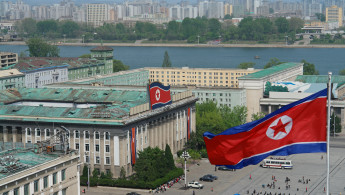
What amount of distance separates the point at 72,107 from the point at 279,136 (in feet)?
119

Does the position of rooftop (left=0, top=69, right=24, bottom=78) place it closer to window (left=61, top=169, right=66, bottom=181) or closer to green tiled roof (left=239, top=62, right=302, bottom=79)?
green tiled roof (left=239, top=62, right=302, bottom=79)

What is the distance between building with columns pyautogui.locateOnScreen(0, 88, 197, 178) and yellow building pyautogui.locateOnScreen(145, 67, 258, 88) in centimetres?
3740

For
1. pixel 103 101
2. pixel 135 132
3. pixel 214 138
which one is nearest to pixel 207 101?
pixel 103 101

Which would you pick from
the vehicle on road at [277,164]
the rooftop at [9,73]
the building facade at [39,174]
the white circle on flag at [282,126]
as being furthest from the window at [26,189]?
the rooftop at [9,73]

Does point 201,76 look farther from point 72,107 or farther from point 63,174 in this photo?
point 63,174

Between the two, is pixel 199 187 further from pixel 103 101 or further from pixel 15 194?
pixel 15 194

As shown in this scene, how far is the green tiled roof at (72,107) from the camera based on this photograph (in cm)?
5236

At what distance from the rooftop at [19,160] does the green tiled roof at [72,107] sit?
17988 millimetres

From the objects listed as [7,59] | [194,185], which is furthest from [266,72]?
[7,59]

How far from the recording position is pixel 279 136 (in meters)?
20.4

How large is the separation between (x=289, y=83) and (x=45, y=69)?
33.7 m

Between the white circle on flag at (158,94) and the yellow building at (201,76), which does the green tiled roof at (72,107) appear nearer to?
the white circle on flag at (158,94)

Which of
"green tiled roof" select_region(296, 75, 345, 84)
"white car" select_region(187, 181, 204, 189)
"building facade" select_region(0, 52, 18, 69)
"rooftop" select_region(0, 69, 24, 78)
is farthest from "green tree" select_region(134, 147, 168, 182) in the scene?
"building facade" select_region(0, 52, 18, 69)

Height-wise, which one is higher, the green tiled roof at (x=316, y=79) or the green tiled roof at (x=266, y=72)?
the green tiled roof at (x=266, y=72)
